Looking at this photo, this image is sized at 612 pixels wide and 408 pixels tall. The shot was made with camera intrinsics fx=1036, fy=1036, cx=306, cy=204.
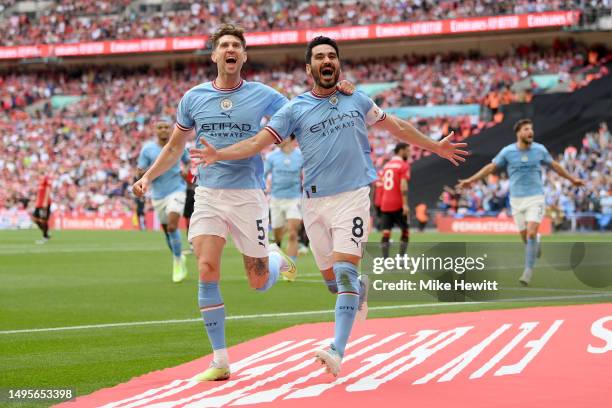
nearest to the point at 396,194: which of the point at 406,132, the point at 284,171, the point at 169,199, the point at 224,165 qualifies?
the point at 284,171

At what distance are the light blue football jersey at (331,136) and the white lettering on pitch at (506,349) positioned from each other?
1.64 meters

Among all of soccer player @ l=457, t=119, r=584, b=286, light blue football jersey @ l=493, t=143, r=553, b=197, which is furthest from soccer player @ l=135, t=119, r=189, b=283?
light blue football jersey @ l=493, t=143, r=553, b=197

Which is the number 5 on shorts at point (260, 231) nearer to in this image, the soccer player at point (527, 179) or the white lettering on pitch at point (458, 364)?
Result: the white lettering on pitch at point (458, 364)

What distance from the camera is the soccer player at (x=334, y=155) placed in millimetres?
7652

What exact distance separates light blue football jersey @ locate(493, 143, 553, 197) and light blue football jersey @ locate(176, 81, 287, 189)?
7.97 meters

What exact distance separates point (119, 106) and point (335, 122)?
53.5m

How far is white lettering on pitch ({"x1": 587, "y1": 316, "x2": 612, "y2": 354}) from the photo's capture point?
844 centimetres

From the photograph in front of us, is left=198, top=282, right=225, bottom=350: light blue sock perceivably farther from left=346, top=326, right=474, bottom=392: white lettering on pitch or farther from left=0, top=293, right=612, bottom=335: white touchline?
left=0, top=293, right=612, bottom=335: white touchline

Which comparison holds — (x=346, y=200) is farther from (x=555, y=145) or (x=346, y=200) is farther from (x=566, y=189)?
(x=555, y=145)

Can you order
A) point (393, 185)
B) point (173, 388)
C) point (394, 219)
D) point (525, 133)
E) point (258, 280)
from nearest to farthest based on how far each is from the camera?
1. point (173, 388)
2. point (258, 280)
3. point (525, 133)
4. point (393, 185)
5. point (394, 219)

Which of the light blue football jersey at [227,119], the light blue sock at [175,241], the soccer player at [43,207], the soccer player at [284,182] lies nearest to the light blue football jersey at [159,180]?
the light blue sock at [175,241]

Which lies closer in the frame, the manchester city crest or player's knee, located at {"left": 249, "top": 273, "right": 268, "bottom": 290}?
the manchester city crest

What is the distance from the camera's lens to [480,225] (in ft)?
123

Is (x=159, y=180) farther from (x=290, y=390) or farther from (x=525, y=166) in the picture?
(x=290, y=390)
